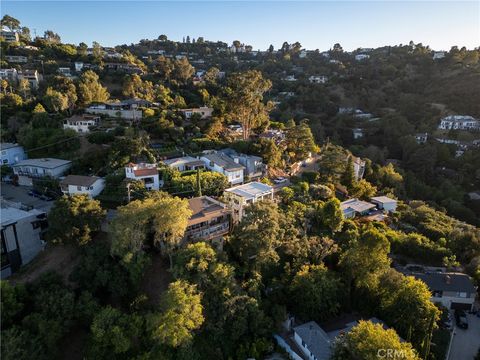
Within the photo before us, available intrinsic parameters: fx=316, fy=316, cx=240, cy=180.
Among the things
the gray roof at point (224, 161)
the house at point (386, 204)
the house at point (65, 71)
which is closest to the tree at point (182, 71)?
the house at point (65, 71)

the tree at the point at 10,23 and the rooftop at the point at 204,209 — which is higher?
the tree at the point at 10,23

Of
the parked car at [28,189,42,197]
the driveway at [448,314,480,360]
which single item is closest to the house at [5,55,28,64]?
the parked car at [28,189,42,197]

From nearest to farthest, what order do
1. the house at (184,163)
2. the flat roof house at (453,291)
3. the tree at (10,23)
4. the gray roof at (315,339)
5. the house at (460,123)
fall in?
the gray roof at (315,339) < the flat roof house at (453,291) < the house at (184,163) < the house at (460,123) < the tree at (10,23)

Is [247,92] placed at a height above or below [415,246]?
above

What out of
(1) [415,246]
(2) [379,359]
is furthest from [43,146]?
(1) [415,246]

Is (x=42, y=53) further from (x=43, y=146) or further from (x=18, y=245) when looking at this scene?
(x=18, y=245)

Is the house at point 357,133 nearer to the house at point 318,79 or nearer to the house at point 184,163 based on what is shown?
the house at point 318,79

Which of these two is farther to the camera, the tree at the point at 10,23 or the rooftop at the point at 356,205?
the tree at the point at 10,23

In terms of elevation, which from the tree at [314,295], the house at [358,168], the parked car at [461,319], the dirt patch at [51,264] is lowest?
the parked car at [461,319]
